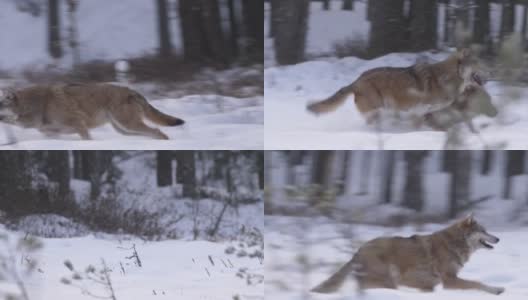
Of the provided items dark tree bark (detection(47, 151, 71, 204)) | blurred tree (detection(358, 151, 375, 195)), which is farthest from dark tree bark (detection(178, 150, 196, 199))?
blurred tree (detection(358, 151, 375, 195))

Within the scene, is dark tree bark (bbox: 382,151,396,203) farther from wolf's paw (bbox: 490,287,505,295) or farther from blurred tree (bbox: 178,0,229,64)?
blurred tree (bbox: 178,0,229,64)

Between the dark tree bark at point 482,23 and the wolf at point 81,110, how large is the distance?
325 cm

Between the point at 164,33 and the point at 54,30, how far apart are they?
1.16 meters

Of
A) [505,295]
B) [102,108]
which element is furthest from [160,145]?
[505,295]

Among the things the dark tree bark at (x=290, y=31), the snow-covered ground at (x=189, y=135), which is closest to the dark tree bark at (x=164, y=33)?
the dark tree bark at (x=290, y=31)

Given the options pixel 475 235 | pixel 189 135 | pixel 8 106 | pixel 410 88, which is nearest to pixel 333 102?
pixel 410 88

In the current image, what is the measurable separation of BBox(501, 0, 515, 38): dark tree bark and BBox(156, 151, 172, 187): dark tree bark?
357cm

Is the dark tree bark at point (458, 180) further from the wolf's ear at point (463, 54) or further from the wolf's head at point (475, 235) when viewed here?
the wolf's ear at point (463, 54)

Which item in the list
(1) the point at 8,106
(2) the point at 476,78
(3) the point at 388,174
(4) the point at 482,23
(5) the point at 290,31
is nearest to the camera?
(3) the point at 388,174

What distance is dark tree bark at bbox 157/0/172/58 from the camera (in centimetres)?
941

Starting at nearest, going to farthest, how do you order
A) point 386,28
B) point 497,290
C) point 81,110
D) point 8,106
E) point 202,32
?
1. point 497,290
2. point 81,110
3. point 8,106
4. point 386,28
5. point 202,32

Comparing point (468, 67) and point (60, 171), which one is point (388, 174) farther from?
point (60, 171)

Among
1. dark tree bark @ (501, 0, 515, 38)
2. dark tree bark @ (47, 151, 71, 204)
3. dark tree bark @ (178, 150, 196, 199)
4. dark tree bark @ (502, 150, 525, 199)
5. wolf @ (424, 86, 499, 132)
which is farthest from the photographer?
dark tree bark @ (501, 0, 515, 38)

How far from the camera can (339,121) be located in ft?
23.6
